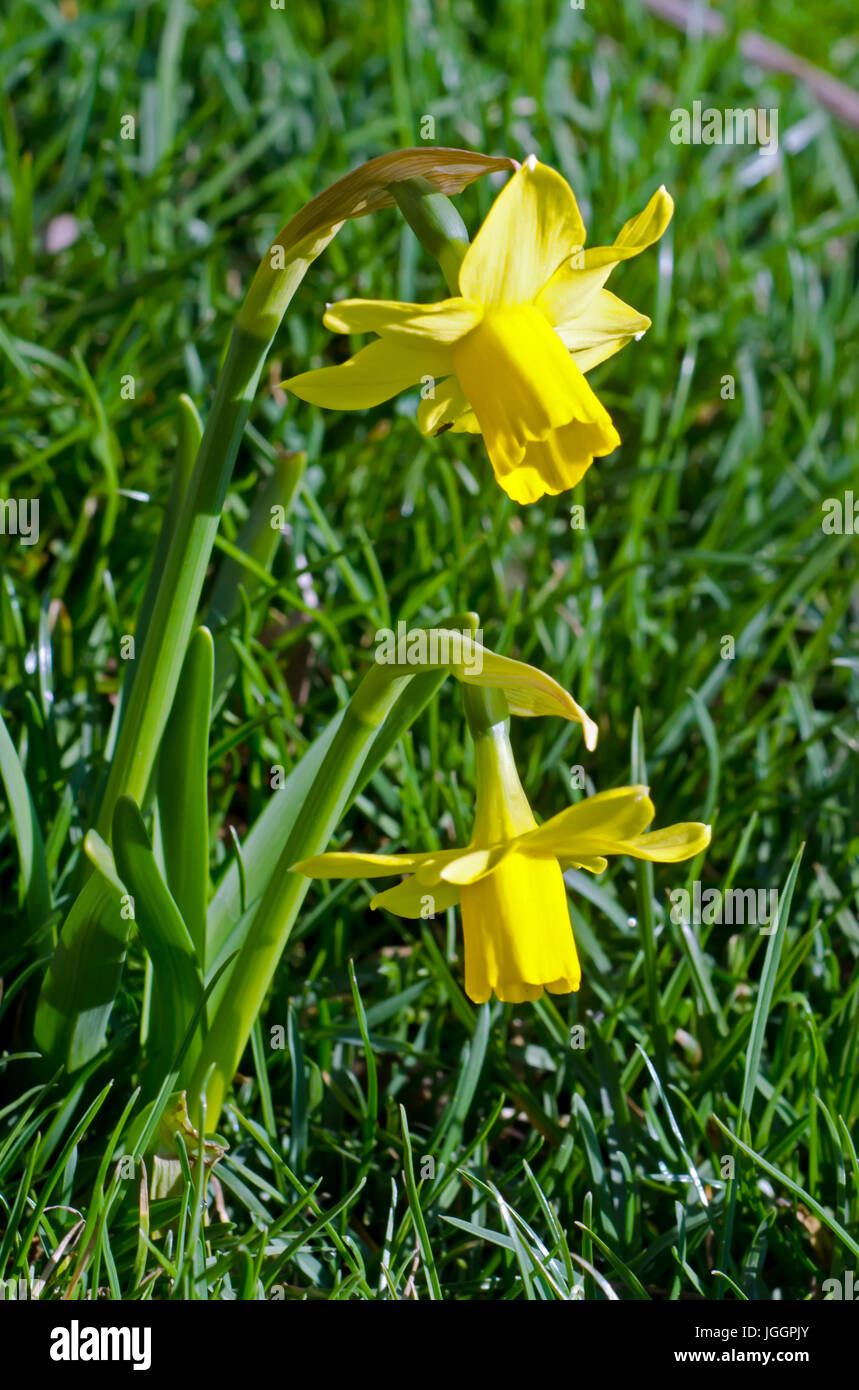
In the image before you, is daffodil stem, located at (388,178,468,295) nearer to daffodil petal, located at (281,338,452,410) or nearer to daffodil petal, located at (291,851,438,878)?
daffodil petal, located at (281,338,452,410)

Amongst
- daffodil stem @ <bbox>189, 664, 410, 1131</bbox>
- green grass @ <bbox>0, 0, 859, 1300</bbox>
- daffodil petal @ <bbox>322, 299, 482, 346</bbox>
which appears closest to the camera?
daffodil petal @ <bbox>322, 299, 482, 346</bbox>

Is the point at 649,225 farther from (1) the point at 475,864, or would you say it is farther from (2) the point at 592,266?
(1) the point at 475,864

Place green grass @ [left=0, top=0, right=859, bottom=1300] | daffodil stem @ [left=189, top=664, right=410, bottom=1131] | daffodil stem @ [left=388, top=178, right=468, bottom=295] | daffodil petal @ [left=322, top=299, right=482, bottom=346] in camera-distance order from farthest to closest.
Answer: green grass @ [left=0, top=0, right=859, bottom=1300] < daffodil stem @ [left=189, top=664, right=410, bottom=1131] < daffodil stem @ [left=388, top=178, right=468, bottom=295] < daffodil petal @ [left=322, top=299, right=482, bottom=346]

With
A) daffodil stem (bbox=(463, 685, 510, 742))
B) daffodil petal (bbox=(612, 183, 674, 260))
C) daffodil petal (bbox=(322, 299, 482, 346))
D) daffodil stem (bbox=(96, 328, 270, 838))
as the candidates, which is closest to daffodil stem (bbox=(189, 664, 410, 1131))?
daffodil stem (bbox=(463, 685, 510, 742))

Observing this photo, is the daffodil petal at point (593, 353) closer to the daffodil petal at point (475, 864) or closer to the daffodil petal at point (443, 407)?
the daffodil petal at point (443, 407)

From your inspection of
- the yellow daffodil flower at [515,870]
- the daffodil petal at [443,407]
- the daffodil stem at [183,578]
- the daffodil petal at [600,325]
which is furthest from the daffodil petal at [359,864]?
the daffodil petal at [600,325]

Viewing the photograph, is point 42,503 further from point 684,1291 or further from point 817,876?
point 684,1291

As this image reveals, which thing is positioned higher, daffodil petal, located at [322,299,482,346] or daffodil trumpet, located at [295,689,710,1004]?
daffodil petal, located at [322,299,482,346]
